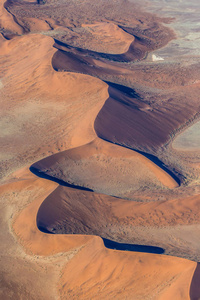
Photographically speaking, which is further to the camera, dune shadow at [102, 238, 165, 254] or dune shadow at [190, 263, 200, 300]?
dune shadow at [102, 238, 165, 254]

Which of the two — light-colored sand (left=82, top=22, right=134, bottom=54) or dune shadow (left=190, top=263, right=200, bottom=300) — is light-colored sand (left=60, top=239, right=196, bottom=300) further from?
light-colored sand (left=82, top=22, right=134, bottom=54)

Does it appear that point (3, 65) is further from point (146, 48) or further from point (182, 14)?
point (182, 14)

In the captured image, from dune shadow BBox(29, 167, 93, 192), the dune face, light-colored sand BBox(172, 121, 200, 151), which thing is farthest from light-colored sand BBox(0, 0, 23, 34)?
dune shadow BBox(29, 167, 93, 192)

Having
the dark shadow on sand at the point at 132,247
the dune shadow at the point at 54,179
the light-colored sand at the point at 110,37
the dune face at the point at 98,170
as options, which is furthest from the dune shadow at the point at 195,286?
the light-colored sand at the point at 110,37

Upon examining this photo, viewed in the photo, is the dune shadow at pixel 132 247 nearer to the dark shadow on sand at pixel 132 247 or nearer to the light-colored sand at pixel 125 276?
the dark shadow on sand at pixel 132 247

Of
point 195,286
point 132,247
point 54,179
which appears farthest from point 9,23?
point 195,286
